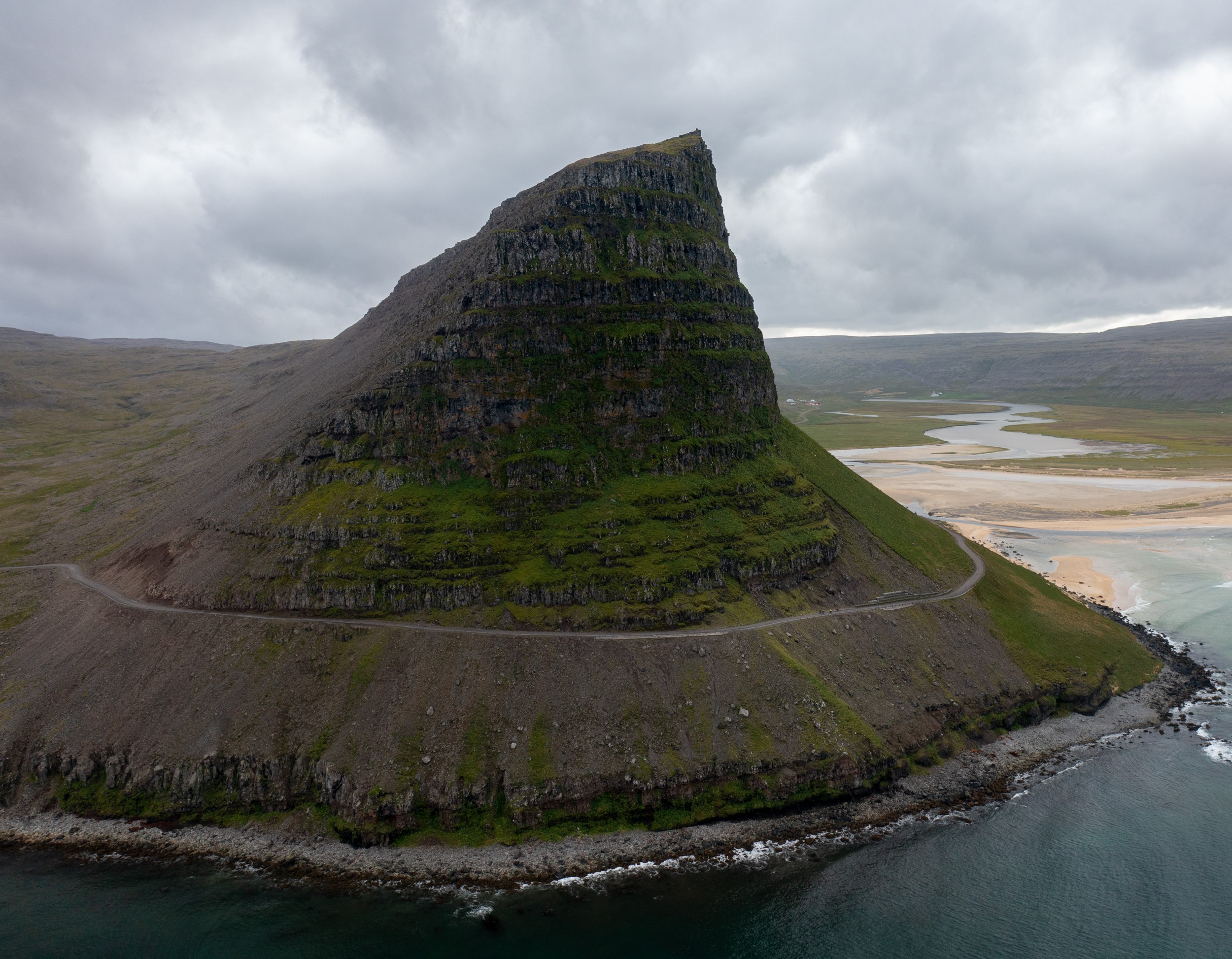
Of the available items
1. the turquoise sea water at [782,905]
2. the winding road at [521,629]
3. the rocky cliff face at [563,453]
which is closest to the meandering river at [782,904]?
the turquoise sea water at [782,905]

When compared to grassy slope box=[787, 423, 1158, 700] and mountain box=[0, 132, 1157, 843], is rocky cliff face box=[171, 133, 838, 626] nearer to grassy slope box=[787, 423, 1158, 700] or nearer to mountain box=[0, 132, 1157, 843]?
mountain box=[0, 132, 1157, 843]

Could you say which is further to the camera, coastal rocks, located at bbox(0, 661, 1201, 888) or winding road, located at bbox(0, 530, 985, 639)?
winding road, located at bbox(0, 530, 985, 639)

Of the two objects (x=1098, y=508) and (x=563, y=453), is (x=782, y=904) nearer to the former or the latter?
(x=563, y=453)

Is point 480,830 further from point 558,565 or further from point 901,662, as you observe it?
point 901,662

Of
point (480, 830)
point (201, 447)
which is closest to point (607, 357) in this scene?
point (480, 830)

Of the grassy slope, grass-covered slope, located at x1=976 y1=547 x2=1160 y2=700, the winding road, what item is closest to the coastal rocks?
the winding road

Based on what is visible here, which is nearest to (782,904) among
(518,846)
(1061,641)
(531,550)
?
(518,846)

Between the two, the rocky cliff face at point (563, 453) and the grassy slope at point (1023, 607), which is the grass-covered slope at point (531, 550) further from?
the grassy slope at point (1023, 607)
